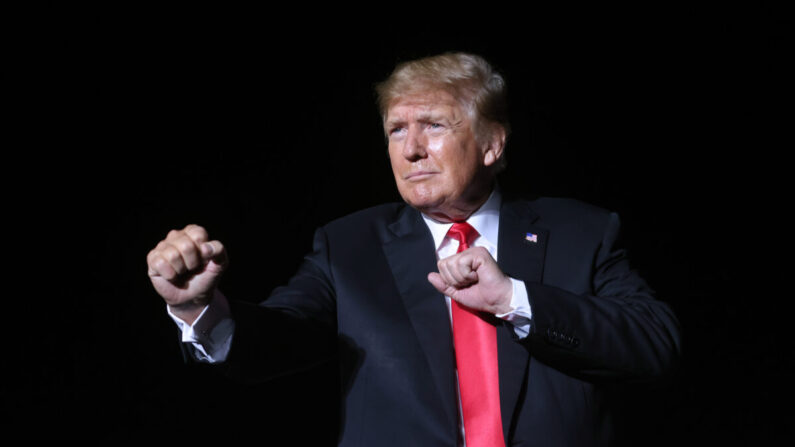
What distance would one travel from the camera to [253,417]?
7.66 feet

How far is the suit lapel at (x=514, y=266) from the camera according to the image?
5.02ft

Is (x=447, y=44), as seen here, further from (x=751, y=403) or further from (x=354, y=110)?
(x=751, y=403)

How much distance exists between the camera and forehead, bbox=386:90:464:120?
180 centimetres

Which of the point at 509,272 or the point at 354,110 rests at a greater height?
the point at 354,110

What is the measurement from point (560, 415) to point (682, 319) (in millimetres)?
1286

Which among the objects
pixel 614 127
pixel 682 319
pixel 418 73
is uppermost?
pixel 418 73

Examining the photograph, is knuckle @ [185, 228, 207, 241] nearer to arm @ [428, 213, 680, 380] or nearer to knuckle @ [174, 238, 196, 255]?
knuckle @ [174, 238, 196, 255]

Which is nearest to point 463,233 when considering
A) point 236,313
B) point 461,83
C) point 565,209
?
point 565,209

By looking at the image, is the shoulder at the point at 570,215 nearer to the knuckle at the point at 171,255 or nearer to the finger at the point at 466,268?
the finger at the point at 466,268

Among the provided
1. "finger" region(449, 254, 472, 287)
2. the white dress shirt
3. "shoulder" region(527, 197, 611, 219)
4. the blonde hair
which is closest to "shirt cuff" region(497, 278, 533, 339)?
the white dress shirt

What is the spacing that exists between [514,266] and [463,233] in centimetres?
15

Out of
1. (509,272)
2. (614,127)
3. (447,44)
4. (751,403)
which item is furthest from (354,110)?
(751,403)

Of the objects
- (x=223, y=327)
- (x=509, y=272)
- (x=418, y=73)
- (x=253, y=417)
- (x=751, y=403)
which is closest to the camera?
(x=223, y=327)

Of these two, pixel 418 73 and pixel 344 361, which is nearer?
pixel 344 361
